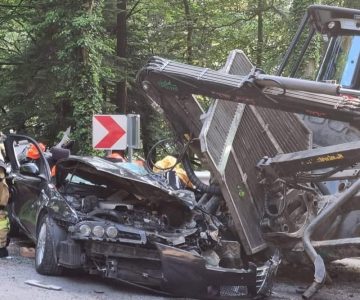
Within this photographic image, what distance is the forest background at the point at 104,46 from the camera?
53.3ft

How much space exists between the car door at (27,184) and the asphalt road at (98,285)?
Answer: 0.50 m

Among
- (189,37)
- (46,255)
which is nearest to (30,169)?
(46,255)

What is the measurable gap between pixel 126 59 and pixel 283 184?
48.4 ft

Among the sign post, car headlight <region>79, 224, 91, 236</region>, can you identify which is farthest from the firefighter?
the sign post

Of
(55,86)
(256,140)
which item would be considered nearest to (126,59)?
(55,86)

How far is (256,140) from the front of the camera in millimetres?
7398

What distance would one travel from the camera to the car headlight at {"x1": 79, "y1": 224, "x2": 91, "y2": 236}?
6055mm

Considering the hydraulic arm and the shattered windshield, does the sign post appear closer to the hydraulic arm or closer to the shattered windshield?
the shattered windshield

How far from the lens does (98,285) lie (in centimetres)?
649

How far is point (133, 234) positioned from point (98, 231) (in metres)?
0.36

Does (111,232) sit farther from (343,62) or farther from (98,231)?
(343,62)

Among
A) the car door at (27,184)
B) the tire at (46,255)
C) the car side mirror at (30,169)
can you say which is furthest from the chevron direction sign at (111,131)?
the tire at (46,255)

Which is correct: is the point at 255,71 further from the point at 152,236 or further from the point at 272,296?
the point at 272,296

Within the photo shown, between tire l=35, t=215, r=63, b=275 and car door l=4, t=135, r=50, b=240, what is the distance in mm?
493
